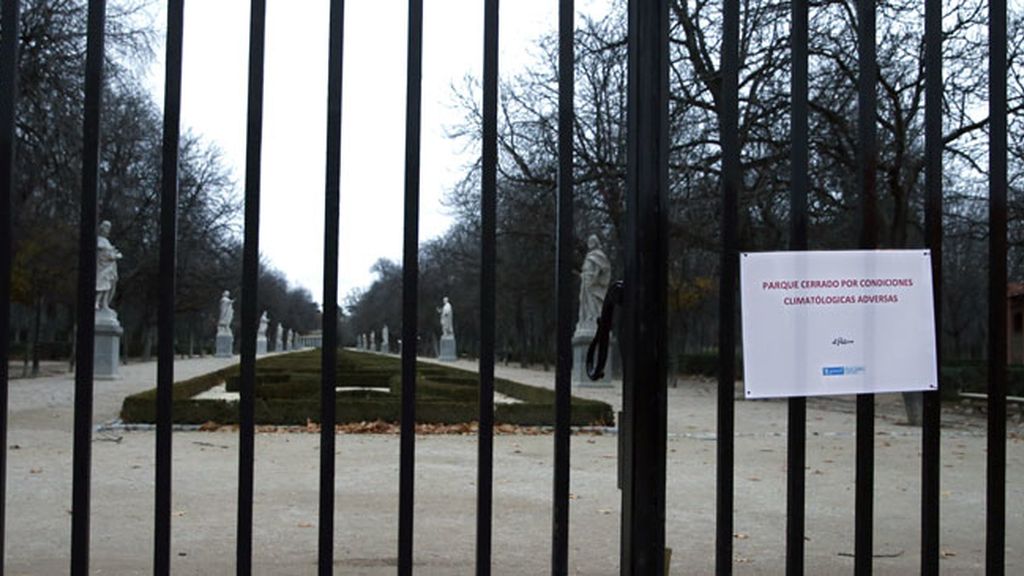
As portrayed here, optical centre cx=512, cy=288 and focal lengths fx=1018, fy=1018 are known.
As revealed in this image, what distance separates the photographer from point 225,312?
4894 cm

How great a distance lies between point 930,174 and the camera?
2641 mm

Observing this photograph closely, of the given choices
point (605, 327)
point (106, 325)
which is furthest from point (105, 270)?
point (605, 327)

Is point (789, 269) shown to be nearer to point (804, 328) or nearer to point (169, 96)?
point (804, 328)

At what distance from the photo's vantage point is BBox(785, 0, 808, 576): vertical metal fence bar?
8.20ft

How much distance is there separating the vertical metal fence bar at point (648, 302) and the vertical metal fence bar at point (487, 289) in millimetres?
342

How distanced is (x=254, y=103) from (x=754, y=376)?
4.51ft

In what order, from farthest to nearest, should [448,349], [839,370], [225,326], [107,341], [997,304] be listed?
[448,349] < [225,326] < [107,341] < [997,304] < [839,370]

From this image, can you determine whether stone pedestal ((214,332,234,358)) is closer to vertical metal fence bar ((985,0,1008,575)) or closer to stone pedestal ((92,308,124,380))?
stone pedestal ((92,308,124,380))

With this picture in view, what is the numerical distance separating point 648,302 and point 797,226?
0.43 m

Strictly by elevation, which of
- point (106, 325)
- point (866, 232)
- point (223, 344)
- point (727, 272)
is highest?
point (866, 232)

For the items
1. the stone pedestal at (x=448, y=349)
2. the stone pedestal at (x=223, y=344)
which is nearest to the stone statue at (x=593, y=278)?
the stone pedestal at (x=448, y=349)

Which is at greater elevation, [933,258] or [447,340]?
[933,258]

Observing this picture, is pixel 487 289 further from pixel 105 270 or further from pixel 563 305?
pixel 105 270

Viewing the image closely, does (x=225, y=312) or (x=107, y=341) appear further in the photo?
(x=225, y=312)
